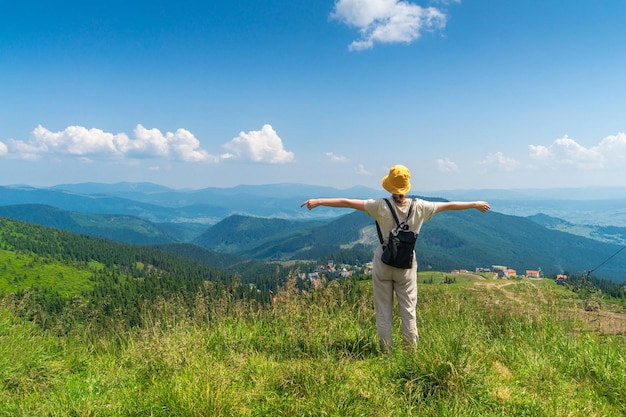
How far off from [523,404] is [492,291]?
3904mm

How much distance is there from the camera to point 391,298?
5012 millimetres

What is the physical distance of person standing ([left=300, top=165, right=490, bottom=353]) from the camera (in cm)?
488

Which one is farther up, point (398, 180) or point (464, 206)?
point (398, 180)

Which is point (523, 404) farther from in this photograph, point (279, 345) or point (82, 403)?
point (82, 403)

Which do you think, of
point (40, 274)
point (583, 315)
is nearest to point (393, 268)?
point (583, 315)

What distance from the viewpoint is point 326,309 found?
5980 millimetres

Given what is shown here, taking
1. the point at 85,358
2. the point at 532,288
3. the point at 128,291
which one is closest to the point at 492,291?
the point at 532,288

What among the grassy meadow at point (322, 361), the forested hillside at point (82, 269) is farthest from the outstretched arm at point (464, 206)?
the forested hillside at point (82, 269)

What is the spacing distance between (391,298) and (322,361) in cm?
144

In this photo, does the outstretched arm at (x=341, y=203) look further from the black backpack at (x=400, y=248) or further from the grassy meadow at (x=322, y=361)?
the grassy meadow at (x=322, y=361)

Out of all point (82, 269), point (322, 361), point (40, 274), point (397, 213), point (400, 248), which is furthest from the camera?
point (82, 269)

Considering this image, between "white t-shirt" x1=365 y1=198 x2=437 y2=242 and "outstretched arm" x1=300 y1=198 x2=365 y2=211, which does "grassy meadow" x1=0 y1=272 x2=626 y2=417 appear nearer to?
"white t-shirt" x1=365 y1=198 x2=437 y2=242

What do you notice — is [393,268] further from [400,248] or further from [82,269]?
[82,269]

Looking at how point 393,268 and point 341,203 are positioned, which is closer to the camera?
point 393,268
